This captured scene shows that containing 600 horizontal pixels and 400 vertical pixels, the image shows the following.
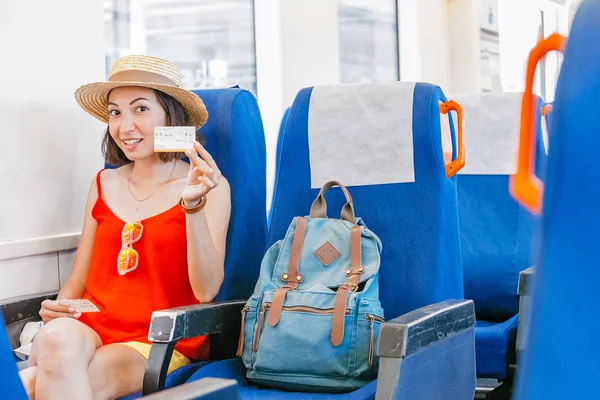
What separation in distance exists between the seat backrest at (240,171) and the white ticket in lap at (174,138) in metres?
0.21

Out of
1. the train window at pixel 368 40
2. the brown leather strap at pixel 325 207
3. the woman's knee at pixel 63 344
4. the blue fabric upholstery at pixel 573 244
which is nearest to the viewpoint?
the blue fabric upholstery at pixel 573 244

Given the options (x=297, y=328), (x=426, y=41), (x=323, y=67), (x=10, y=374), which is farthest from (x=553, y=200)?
(x=426, y=41)

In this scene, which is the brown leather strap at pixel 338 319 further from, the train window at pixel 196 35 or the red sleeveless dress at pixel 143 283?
the train window at pixel 196 35

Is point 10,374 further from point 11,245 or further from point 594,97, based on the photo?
point 11,245

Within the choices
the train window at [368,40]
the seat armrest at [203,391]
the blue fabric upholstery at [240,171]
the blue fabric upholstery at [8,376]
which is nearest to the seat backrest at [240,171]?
the blue fabric upholstery at [240,171]

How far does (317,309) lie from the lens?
1798 mm

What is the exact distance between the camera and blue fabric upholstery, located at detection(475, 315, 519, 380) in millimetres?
2404

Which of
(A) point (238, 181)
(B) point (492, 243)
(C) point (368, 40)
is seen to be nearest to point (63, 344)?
(A) point (238, 181)

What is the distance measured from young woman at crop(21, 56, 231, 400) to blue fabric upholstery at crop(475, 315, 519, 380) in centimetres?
84

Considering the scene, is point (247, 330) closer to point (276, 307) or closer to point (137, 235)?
point (276, 307)

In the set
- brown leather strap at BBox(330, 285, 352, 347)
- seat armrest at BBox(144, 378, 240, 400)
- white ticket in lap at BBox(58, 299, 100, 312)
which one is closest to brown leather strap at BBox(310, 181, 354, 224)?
brown leather strap at BBox(330, 285, 352, 347)

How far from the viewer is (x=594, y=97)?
47 cm

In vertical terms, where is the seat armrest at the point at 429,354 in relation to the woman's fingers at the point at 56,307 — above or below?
below

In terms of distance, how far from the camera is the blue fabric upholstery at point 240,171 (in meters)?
2.11
